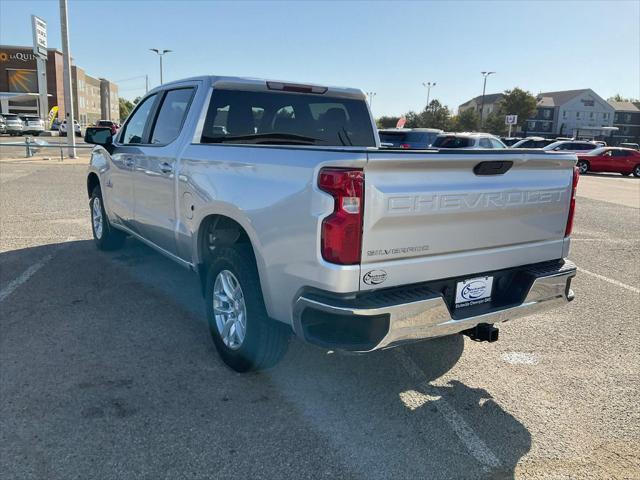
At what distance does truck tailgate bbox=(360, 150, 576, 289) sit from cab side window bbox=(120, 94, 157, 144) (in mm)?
3294

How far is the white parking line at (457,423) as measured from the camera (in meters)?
2.84

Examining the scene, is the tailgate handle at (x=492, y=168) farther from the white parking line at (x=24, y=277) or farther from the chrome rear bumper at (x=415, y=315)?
the white parking line at (x=24, y=277)

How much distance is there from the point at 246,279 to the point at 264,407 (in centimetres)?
78

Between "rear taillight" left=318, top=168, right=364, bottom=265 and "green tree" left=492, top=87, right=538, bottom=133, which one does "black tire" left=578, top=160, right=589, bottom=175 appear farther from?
"green tree" left=492, top=87, right=538, bottom=133

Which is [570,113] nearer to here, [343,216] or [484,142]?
[484,142]

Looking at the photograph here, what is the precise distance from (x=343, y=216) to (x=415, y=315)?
661 millimetres

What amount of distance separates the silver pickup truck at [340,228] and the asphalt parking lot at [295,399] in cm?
45

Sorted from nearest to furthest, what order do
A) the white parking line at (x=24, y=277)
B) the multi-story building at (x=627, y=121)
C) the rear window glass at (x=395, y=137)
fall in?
the white parking line at (x=24, y=277) < the rear window glass at (x=395, y=137) < the multi-story building at (x=627, y=121)

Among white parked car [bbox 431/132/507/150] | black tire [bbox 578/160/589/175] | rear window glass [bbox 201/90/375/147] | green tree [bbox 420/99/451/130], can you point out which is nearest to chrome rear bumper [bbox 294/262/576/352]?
rear window glass [bbox 201/90/375/147]

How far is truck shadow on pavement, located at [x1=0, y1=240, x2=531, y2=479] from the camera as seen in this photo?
8.96ft

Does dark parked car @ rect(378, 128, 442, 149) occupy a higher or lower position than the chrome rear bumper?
higher

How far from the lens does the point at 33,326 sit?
4.38 metres

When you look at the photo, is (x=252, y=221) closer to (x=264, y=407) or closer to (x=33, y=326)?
(x=264, y=407)

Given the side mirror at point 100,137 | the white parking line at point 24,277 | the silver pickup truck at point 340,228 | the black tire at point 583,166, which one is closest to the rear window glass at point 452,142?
the black tire at point 583,166
